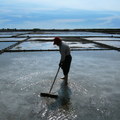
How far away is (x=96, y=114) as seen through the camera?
3844 millimetres

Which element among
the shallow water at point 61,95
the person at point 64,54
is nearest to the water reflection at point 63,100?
the shallow water at point 61,95

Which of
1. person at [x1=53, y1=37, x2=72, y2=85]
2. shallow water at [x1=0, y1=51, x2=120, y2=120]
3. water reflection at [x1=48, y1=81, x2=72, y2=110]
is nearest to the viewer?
shallow water at [x1=0, y1=51, x2=120, y2=120]

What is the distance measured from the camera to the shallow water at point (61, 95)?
12.7 ft

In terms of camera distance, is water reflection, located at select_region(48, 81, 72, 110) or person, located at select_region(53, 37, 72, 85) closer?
water reflection, located at select_region(48, 81, 72, 110)

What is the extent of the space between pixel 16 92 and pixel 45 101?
0.95 m

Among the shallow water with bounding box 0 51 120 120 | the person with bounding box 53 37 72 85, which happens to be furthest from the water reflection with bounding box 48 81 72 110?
the person with bounding box 53 37 72 85

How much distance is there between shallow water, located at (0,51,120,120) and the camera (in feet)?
12.7

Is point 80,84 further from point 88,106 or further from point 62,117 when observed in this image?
point 62,117

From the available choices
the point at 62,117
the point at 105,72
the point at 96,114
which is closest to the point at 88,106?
the point at 96,114

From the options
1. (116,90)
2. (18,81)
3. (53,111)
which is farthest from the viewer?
(18,81)

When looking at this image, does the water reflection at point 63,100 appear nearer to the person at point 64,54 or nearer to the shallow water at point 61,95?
the shallow water at point 61,95

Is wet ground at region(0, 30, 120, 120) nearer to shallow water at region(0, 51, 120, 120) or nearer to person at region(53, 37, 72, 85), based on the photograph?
shallow water at region(0, 51, 120, 120)

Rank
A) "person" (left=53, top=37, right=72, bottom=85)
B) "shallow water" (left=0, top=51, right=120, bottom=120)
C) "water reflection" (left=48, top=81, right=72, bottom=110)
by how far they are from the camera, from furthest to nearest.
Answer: "person" (left=53, top=37, right=72, bottom=85) < "water reflection" (left=48, top=81, right=72, bottom=110) < "shallow water" (left=0, top=51, right=120, bottom=120)

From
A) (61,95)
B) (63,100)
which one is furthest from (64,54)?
(63,100)
